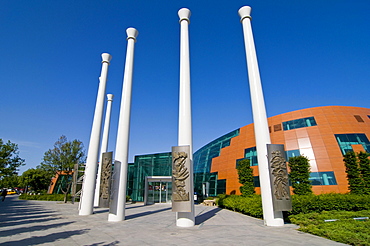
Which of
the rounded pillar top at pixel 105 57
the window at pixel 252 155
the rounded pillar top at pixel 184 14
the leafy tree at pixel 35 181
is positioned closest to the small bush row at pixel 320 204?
the window at pixel 252 155

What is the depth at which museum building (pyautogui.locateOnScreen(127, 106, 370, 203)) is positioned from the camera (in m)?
23.0

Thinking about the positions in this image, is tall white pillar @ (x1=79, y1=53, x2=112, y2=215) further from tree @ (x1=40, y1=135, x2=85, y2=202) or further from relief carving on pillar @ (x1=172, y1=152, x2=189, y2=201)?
tree @ (x1=40, y1=135, x2=85, y2=202)

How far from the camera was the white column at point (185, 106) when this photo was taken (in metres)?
10.6

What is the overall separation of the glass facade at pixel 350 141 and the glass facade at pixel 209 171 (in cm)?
1363

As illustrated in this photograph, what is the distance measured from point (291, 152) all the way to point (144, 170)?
2101 cm

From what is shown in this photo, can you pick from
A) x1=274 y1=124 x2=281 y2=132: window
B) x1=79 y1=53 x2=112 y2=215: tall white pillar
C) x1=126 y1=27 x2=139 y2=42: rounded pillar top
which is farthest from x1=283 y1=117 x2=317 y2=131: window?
x1=79 y1=53 x2=112 y2=215: tall white pillar

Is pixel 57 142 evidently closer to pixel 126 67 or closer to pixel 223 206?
pixel 126 67

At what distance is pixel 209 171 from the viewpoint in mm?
35750

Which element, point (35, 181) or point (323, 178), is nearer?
point (323, 178)

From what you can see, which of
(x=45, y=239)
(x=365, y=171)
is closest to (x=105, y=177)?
(x=45, y=239)

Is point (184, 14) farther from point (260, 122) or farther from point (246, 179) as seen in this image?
point (246, 179)

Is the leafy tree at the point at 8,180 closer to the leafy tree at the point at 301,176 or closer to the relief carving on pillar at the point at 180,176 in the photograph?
the relief carving on pillar at the point at 180,176

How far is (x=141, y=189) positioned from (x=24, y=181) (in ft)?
133

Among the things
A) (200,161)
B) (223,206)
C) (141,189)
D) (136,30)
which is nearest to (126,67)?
(136,30)
